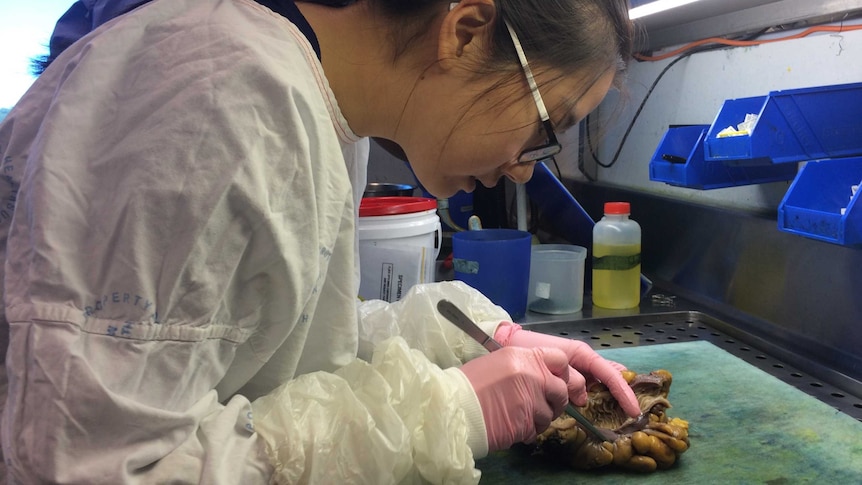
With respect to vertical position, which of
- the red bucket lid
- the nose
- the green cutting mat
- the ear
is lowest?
the green cutting mat

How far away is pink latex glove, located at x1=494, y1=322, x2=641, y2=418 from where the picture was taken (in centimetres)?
110

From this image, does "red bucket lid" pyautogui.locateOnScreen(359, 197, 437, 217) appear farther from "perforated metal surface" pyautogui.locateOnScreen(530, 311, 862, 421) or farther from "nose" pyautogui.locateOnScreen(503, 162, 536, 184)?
"nose" pyautogui.locateOnScreen(503, 162, 536, 184)

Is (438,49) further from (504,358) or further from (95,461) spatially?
(95,461)

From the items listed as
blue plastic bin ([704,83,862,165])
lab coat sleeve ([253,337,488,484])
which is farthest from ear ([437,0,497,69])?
blue plastic bin ([704,83,862,165])

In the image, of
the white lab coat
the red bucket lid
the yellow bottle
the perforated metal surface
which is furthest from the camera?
the yellow bottle

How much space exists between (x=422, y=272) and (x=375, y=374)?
0.81m

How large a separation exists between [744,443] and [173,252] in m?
0.88

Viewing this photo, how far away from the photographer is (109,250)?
590 mm

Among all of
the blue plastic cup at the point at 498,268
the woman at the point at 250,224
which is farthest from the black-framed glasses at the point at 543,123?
the blue plastic cup at the point at 498,268

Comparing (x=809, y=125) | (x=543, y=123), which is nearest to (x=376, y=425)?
(x=543, y=123)

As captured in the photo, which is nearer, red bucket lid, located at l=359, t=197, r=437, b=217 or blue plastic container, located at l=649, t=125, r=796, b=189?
blue plastic container, located at l=649, t=125, r=796, b=189

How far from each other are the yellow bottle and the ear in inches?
41.4

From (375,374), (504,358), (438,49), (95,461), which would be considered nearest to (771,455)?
(504,358)

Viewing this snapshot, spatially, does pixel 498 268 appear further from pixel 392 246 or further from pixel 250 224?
pixel 250 224
